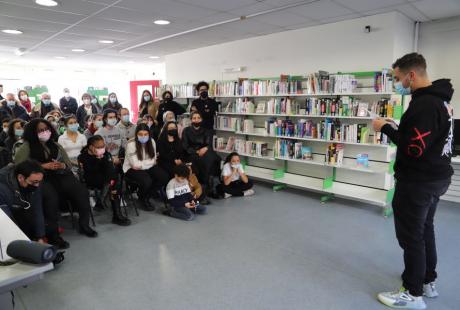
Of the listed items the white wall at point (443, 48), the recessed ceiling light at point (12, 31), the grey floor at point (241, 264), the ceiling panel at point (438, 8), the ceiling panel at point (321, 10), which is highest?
the recessed ceiling light at point (12, 31)

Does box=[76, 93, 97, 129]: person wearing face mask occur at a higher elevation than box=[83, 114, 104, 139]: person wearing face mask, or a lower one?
higher

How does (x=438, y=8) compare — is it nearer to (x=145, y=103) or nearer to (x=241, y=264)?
(x=241, y=264)

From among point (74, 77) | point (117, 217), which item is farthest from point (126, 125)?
point (74, 77)

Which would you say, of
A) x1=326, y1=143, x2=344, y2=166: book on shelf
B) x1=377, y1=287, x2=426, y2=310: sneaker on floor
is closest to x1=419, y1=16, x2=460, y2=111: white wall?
→ x1=326, y1=143, x2=344, y2=166: book on shelf

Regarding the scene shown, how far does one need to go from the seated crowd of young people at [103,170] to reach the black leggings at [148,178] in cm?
1

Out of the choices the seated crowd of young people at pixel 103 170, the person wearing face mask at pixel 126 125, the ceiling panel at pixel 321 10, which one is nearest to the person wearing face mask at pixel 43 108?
the seated crowd of young people at pixel 103 170

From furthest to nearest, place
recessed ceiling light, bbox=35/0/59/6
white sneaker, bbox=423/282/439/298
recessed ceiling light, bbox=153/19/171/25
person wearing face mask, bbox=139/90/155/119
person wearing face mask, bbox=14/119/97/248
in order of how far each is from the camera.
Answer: person wearing face mask, bbox=139/90/155/119, recessed ceiling light, bbox=153/19/171/25, recessed ceiling light, bbox=35/0/59/6, person wearing face mask, bbox=14/119/97/248, white sneaker, bbox=423/282/439/298

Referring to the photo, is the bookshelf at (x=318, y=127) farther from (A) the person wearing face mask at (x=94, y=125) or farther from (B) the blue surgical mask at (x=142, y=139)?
(A) the person wearing face mask at (x=94, y=125)

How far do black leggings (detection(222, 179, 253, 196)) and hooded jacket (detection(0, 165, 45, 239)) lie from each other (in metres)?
2.78

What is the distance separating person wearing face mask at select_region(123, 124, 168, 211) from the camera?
14.6 feet

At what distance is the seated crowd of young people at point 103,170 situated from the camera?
2.81 metres

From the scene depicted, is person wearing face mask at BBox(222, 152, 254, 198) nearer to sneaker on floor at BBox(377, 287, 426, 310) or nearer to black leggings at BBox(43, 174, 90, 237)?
black leggings at BBox(43, 174, 90, 237)

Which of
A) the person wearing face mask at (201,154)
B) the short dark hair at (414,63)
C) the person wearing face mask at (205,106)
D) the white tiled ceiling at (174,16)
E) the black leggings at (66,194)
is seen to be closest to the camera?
the short dark hair at (414,63)

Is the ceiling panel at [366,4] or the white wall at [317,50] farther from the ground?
the ceiling panel at [366,4]
